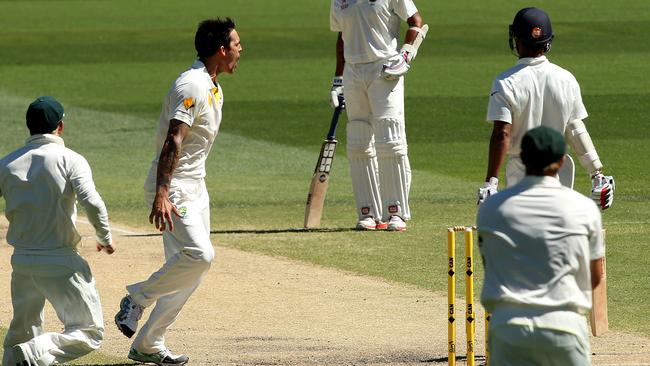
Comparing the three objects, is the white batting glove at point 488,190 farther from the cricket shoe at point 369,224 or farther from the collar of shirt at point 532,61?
the cricket shoe at point 369,224

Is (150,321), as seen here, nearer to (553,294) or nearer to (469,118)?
(553,294)

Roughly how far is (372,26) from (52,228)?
6221 millimetres

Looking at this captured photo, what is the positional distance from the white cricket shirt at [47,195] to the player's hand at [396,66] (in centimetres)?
585

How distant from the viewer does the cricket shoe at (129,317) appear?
28.7 feet

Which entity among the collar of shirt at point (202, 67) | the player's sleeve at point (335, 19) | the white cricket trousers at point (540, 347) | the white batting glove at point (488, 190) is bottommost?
the white cricket trousers at point (540, 347)

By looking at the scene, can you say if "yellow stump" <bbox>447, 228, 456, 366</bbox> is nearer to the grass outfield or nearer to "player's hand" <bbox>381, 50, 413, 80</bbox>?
the grass outfield

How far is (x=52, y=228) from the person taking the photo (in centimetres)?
809

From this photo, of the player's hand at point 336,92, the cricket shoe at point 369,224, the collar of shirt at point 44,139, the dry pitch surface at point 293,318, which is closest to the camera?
the collar of shirt at point 44,139

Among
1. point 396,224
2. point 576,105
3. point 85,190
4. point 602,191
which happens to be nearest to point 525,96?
point 576,105

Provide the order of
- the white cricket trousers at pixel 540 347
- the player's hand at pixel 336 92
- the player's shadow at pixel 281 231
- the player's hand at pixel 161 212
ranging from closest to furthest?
the white cricket trousers at pixel 540 347 < the player's hand at pixel 161 212 < the player's shadow at pixel 281 231 < the player's hand at pixel 336 92

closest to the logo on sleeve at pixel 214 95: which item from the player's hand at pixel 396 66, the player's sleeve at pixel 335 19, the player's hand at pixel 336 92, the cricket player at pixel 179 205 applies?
the cricket player at pixel 179 205

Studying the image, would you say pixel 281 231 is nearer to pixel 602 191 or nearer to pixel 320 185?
pixel 320 185

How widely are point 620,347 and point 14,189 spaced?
11.8 feet

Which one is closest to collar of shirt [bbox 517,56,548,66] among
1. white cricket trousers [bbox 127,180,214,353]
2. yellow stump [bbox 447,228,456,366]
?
yellow stump [bbox 447,228,456,366]
